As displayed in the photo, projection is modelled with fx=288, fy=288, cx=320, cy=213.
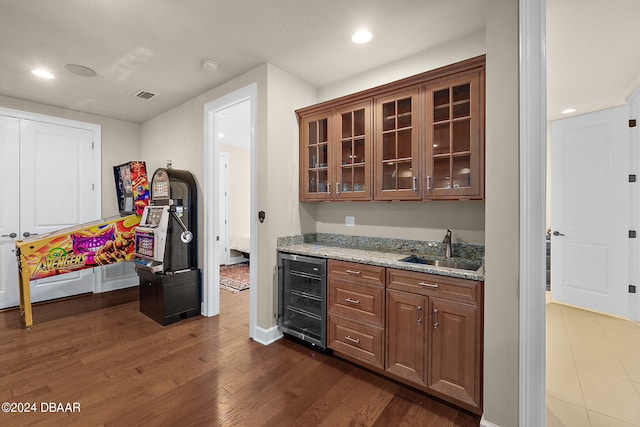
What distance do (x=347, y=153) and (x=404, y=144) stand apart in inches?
23.0

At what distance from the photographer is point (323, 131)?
118 inches

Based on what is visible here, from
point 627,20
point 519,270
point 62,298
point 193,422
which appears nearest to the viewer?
point 519,270

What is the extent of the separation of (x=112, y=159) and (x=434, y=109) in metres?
4.87

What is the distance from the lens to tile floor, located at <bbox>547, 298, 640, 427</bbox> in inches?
73.8

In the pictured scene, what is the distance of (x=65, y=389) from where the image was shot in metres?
2.14

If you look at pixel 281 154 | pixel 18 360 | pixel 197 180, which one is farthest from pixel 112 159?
pixel 281 154

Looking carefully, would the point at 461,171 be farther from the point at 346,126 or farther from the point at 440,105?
the point at 346,126

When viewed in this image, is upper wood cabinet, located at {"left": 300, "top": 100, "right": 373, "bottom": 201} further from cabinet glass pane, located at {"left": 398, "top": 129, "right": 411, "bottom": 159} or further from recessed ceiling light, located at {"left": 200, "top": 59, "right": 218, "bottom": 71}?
recessed ceiling light, located at {"left": 200, "top": 59, "right": 218, "bottom": 71}

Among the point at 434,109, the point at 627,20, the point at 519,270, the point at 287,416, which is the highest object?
the point at 627,20

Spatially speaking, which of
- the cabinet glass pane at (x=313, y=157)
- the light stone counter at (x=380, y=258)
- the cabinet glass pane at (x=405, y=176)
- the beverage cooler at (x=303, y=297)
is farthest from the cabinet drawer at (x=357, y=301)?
the cabinet glass pane at (x=313, y=157)

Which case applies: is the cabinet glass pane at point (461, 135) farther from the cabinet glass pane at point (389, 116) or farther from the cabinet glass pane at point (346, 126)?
the cabinet glass pane at point (346, 126)

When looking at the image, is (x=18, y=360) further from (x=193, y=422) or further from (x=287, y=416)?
(x=287, y=416)

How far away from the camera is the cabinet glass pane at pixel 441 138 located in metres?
2.26

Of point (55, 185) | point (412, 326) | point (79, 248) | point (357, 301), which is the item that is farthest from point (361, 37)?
point (55, 185)
